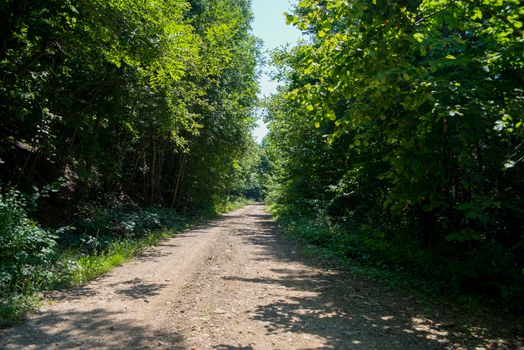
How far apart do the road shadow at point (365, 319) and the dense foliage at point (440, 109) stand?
47.7 inches

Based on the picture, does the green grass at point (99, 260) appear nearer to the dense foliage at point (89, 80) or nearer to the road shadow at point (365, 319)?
the road shadow at point (365, 319)

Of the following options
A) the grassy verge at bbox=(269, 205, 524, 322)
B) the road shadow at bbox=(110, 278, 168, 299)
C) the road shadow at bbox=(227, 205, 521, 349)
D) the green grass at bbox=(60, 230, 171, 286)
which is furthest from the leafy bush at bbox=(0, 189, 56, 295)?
the grassy verge at bbox=(269, 205, 524, 322)

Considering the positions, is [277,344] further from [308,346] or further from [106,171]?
[106,171]

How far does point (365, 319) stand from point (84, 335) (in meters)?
3.93

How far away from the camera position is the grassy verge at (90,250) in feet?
18.7

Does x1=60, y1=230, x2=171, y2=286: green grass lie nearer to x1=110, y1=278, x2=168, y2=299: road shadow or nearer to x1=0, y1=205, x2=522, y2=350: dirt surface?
x1=0, y1=205, x2=522, y2=350: dirt surface

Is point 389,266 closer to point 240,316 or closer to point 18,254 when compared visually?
point 240,316

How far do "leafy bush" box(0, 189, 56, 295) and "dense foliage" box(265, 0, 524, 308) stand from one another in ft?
17.4

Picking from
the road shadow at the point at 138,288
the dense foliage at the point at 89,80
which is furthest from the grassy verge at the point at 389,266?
the dense foliage at the point at 89,80

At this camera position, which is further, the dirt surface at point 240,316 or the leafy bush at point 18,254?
the leafy bush at point 18,254

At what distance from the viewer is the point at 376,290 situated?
745cm

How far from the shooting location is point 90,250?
10422 millimetres

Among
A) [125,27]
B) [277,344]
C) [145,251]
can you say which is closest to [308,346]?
[277,344]

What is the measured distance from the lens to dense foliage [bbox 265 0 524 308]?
4.78 meters
